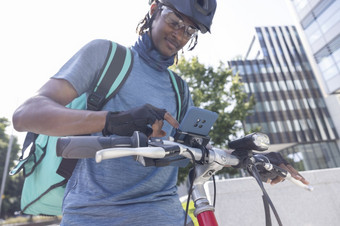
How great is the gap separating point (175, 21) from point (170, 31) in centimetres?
9

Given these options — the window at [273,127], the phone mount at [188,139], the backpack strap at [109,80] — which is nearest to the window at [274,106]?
the window at [273,127]

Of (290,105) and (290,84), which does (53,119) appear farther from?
(290,84)

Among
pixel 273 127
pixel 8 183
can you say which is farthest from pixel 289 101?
pixel 8 183

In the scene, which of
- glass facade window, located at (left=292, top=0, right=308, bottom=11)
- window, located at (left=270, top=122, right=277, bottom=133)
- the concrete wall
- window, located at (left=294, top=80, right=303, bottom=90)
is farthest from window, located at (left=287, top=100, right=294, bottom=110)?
the concrete wall

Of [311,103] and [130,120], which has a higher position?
[311,103]

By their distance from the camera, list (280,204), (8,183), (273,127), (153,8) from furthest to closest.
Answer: (8,183) < (273,127) < (280,204) < (153,8)

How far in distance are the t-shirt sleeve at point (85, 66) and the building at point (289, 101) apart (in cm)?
3913

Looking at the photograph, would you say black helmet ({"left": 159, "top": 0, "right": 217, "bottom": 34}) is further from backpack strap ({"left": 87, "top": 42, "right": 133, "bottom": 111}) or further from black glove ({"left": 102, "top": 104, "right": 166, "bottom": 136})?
black glove ({"left": 102, "top": 104, "right": 166, "bottom": 136})

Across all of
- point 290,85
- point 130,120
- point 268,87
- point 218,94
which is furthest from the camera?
point 290,85

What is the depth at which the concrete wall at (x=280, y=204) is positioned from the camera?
4.66 metres

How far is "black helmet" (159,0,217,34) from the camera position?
5.57 feet

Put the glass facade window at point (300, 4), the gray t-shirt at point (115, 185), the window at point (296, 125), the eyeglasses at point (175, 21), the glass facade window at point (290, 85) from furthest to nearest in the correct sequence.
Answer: the glass facade window at point (290, 85) → the window at point (296, 125) → the glass facade window at point (300, 4) → the eyeglasses at point (175, 21) → the gray t-shirt at point (115, 185)

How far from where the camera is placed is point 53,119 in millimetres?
1088

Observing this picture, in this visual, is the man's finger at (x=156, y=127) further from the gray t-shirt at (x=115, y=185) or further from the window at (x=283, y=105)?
the window at (x=283, y=105)
